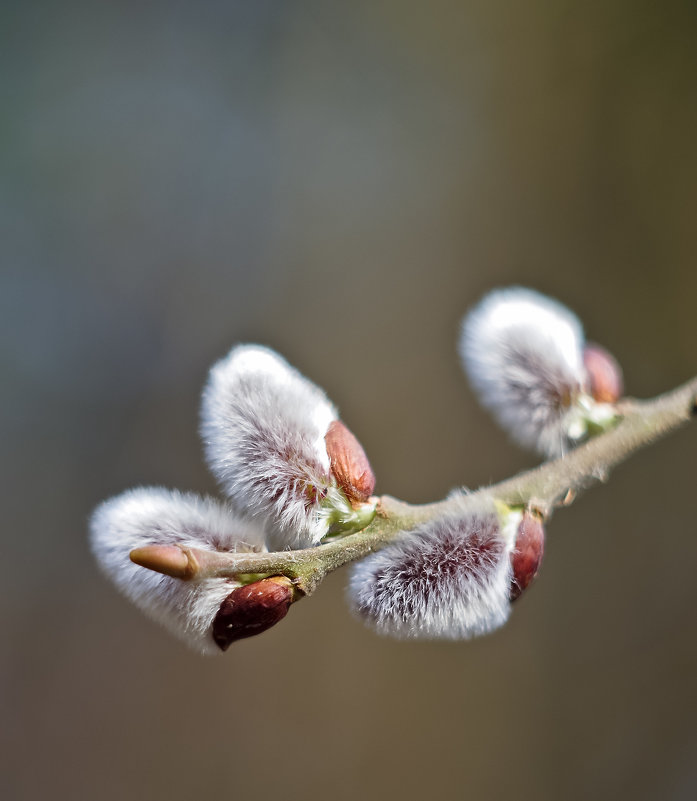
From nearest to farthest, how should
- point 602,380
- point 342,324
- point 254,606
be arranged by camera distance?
1. point 254,606
2. point 602,380
3. point 342,324

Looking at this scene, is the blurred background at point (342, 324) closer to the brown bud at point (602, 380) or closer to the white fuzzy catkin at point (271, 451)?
the brown bud at point (602, 380)

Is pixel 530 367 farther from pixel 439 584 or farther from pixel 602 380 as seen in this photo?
pixel 439 584

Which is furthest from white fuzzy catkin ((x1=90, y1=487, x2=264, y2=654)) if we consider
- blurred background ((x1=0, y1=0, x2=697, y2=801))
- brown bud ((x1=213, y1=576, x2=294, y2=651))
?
blurred background ((x1=0, y1=0, x2=697, y2=801))

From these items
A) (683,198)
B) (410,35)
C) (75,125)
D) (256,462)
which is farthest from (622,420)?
(75,125)

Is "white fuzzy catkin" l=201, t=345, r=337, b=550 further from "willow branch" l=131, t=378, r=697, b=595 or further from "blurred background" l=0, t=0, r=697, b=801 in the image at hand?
"blurred background" l=0, t=0, r=697, b=801

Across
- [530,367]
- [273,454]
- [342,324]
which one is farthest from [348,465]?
[342,324]
